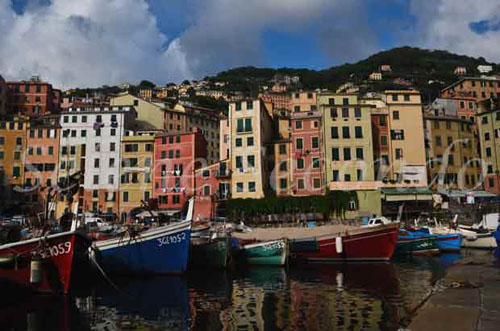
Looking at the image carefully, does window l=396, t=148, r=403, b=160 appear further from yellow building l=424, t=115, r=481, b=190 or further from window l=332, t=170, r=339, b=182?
window l=332, t=170, r=339, b=182

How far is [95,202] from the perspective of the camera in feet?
227

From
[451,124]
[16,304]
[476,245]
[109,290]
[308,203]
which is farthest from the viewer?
[451,124]

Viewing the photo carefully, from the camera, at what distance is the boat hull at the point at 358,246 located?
28.6m

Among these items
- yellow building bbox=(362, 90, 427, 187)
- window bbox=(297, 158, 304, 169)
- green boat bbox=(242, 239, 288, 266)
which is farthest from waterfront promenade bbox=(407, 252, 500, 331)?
yellow building bbox=(362, 90, 427, 187)

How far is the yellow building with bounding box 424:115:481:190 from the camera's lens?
63.2 meters

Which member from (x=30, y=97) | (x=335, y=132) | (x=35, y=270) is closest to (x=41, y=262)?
(x=35, y=270)

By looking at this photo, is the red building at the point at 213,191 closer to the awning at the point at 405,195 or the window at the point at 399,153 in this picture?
the awning at the point at 405,195

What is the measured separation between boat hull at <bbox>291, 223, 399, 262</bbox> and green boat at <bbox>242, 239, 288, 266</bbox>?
6.54 feet

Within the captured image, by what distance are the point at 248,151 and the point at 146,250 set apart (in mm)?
37965

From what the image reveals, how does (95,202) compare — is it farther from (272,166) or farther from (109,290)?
(109,290)

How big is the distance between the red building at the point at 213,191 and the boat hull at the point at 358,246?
103ft

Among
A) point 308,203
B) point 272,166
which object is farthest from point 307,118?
point 308,203

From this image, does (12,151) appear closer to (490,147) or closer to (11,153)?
(11,153)

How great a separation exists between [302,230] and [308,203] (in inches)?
587
